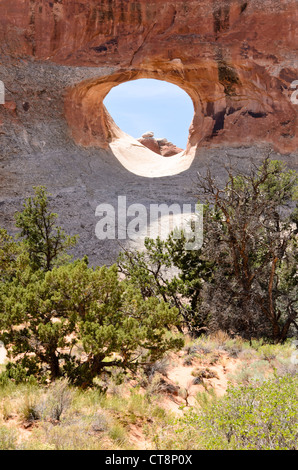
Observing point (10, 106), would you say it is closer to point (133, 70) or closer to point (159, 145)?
point (133, 70)

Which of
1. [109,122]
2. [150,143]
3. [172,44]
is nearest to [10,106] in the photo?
[109,122]

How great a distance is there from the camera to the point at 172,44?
941 inches

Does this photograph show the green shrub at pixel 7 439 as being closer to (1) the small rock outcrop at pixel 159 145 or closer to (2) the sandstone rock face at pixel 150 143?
(1) the small rock outcrop at pixel 159 145

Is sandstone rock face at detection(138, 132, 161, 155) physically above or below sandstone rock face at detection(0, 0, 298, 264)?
above

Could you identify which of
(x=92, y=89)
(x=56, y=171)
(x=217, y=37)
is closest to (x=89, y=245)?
(x=56, y=171)

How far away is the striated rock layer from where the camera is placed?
76.5 ft

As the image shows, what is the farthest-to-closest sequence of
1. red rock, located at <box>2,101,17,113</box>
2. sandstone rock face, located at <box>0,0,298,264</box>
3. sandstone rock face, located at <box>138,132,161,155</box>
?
sandstone rock face, located at <box>138,132,161,155</box> → sandstone rock face, located at <box>0,0,298,264</box> → red rock, located at <box>2,101,17,113</box>

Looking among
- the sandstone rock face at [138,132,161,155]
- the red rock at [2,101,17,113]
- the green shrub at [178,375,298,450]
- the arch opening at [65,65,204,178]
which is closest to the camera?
the green shrub at [178,375,298,450]

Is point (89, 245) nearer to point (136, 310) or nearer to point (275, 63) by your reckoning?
point (136, 310)

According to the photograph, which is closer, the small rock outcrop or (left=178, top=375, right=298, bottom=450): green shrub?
(left=178, top=375, right=298, bottom=450): green shrub

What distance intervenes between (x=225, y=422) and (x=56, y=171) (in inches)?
757

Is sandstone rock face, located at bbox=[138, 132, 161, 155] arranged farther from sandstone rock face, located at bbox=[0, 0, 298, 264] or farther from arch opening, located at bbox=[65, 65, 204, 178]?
sandstone rock face, located at bbox=[0, 0, 298, 264]

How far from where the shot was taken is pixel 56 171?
21797 mm

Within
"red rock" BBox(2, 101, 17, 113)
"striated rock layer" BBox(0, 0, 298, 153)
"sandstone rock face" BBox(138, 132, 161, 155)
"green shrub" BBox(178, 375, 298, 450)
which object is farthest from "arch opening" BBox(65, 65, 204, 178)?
"sandstone rock face" BBox(138, 132, 161, 155)
